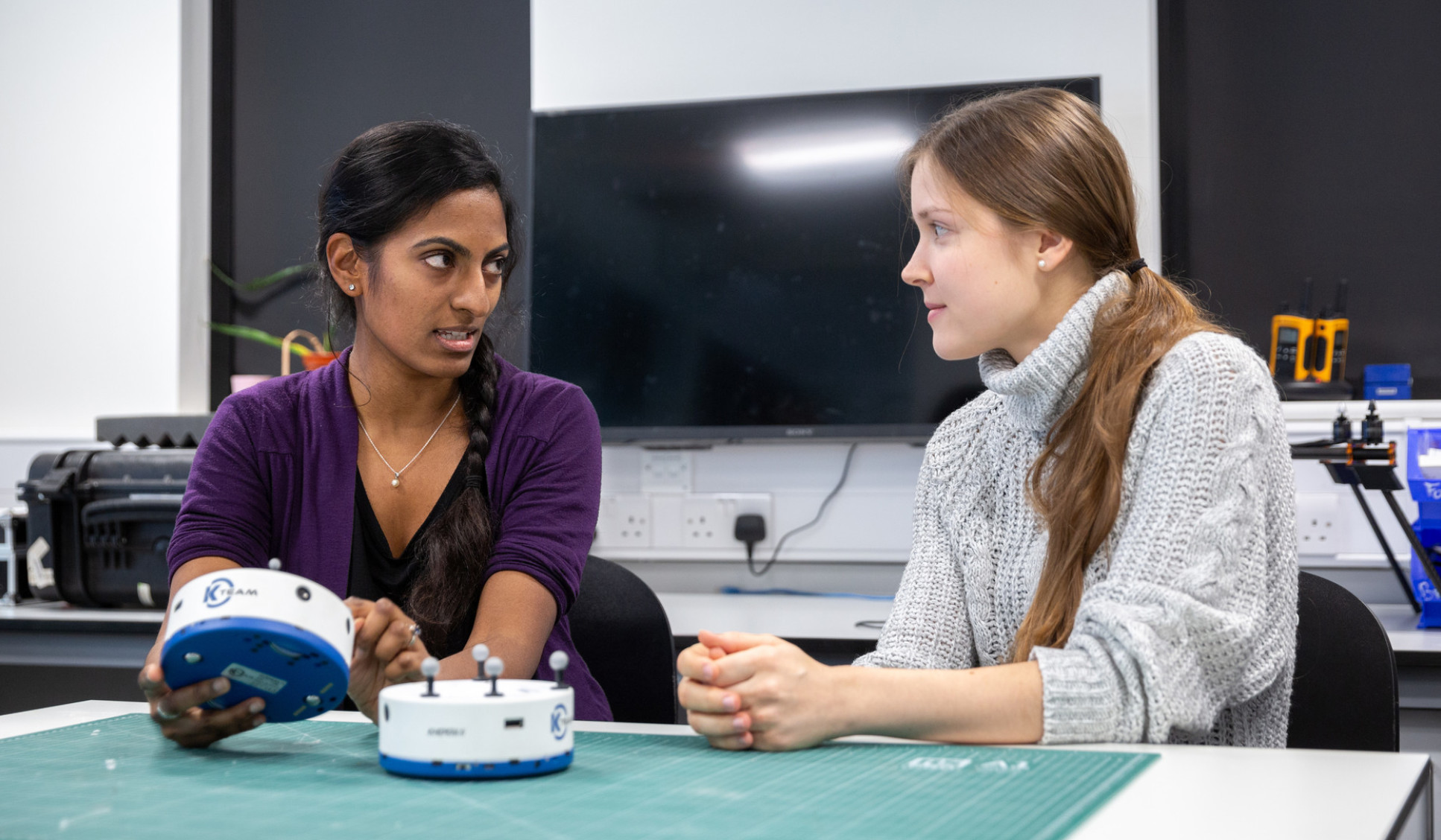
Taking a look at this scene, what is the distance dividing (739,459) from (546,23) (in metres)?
1.02

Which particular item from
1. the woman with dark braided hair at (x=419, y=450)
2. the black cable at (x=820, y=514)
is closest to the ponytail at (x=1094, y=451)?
the woman with dark braided hair at (x=419, y=450)

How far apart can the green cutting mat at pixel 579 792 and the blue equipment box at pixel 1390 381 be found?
170 cm

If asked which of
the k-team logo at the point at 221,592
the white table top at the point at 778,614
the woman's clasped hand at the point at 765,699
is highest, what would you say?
the k-team logo at the point at 221,592

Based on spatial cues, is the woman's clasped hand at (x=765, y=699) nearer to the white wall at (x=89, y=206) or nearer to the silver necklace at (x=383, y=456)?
the silver necklace at (x=383, y=456)

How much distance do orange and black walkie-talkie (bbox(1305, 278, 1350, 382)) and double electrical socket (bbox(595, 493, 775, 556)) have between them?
41.3 inches

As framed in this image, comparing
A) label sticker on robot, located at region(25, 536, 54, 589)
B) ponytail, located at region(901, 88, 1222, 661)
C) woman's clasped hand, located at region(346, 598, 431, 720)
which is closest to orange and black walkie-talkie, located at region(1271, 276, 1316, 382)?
ponytail, located at region(901, 88, 1222, 661)

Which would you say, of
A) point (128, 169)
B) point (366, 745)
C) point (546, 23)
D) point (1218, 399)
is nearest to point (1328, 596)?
point (1218, 399)

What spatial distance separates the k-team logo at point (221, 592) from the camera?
0.80 metres

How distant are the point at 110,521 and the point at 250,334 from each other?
2.49 ft

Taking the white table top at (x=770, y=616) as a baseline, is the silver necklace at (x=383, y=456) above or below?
above

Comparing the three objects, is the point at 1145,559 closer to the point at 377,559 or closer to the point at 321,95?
the point at 377,559

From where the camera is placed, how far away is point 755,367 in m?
2.44

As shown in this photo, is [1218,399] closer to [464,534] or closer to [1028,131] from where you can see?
[1028,131]

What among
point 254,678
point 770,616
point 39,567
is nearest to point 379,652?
point 254,678
